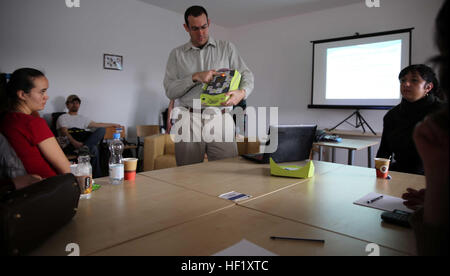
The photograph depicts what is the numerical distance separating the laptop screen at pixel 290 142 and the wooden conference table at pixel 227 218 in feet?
1.01

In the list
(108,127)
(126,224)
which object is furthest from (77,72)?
(126,224)

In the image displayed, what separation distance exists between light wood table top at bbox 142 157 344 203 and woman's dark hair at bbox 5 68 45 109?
0.68 meters

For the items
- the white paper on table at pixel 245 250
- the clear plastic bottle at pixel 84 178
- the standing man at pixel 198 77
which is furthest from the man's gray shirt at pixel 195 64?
the white paper on table at pixel 245 250

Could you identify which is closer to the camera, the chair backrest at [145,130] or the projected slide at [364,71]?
the projected slide at [364,71]

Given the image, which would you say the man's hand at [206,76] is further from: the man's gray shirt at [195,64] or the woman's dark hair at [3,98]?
the woman's dark hair at [3,98]

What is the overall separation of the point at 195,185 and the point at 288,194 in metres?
0.42

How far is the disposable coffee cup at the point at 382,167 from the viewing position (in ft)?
5.02

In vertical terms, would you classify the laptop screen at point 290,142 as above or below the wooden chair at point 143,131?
above

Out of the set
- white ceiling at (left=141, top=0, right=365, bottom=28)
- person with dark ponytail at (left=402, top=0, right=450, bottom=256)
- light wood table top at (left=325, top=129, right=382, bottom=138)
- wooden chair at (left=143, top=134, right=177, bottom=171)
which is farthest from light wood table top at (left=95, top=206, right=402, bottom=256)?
white ceiling at (left=141, top=0, right=365, bottom=28)

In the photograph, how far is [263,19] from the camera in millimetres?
6094

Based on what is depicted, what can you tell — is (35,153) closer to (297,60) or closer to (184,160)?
(184,160)

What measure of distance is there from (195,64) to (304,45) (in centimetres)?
392

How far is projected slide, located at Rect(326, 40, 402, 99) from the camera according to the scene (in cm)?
461

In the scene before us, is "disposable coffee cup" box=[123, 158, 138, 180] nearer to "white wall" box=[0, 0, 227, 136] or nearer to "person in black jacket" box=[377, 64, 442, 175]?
"person in black jacket" box=[377, 64, 442, 175]
